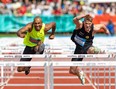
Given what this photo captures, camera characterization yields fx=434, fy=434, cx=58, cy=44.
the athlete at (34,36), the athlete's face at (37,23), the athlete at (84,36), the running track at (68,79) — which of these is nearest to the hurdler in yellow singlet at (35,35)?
the athlete at (34,36)

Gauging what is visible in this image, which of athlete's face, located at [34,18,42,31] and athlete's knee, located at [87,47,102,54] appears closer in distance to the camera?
athlete's face, located at [34,18,42,31]

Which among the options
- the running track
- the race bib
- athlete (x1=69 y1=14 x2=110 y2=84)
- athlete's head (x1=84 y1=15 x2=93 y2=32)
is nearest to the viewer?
athlete's head (x1=84 y1=15 x2=93 y2=32)

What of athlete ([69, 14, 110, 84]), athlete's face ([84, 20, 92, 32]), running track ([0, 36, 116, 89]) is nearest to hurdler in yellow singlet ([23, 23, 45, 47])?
athlete ([69, 14, 110, 84])

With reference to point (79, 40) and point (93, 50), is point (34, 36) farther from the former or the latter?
point (93, 50)

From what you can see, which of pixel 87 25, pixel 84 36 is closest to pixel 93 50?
pixel 84 36

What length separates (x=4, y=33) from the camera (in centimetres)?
3284

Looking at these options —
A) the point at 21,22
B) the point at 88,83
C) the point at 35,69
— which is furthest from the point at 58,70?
the point at 21,22

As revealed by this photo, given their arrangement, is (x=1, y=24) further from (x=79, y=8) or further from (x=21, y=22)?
(x=79, y=8)

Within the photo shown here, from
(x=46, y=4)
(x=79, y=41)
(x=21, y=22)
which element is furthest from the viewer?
(x=46, y=4)

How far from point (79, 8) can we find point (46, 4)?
2701 mm

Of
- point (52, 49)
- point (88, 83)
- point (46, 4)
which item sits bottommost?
point (88, 83)

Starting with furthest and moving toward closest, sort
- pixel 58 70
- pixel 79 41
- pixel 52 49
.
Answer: pixel 58 70 → pixel 52 49 → pixel 79 41

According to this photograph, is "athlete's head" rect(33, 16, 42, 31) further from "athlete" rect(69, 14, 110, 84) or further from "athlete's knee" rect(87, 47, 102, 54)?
"athlete's knee" rect(87, 47, 102, 54)

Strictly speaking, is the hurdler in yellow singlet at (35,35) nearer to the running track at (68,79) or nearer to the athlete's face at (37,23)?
the athlete's face at (37,23)
